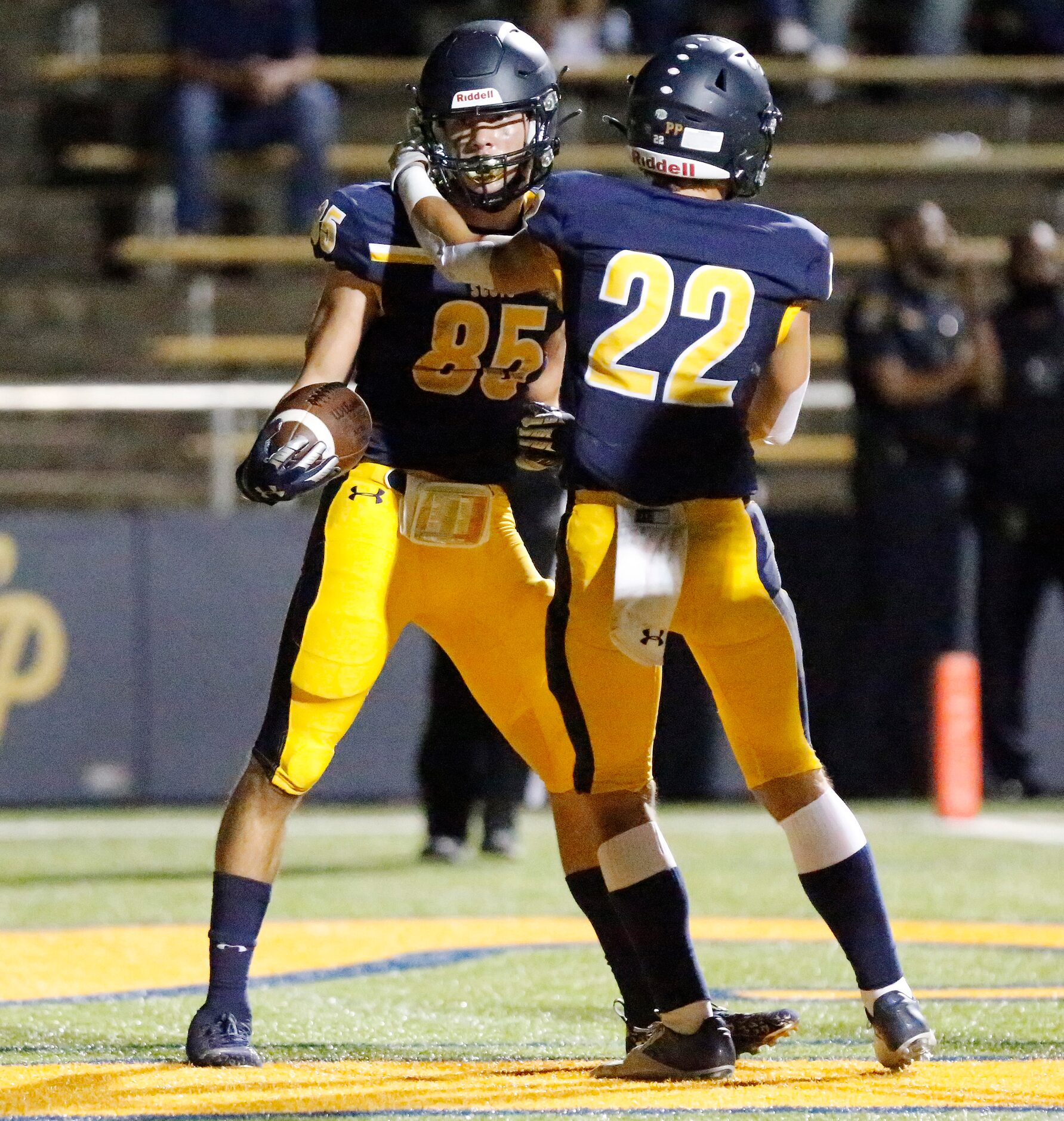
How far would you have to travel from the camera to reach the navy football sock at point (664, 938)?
380 cm

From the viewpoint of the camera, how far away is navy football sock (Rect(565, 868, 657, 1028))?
4023 millimetres

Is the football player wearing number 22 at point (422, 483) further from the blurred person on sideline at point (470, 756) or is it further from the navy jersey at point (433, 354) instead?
the blurred person on sideline at point (470, 756)

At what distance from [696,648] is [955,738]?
551cm

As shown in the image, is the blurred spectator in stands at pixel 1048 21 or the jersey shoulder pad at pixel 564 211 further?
the blurred spectator in stands at pixel 1048 21

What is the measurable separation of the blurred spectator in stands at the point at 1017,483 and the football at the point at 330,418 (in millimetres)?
6159

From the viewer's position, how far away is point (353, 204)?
410 centimetres

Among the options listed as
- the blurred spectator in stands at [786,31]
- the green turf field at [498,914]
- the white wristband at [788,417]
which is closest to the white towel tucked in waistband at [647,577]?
the white wristband at [788,417]

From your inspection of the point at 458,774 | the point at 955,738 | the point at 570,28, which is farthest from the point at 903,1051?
the point at 570,28

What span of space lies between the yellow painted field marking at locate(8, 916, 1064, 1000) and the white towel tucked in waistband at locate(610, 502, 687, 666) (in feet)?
5.93

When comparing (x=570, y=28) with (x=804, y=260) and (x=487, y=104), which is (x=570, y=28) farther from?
(x=804, y=260)

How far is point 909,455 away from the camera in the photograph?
9516 millimetres

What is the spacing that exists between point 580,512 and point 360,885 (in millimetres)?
3447

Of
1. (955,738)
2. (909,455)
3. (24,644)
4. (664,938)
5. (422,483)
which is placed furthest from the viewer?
(909,455)

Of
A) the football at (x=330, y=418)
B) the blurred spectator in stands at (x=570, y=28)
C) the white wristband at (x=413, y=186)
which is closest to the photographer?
the football at (x=330, y=418)
